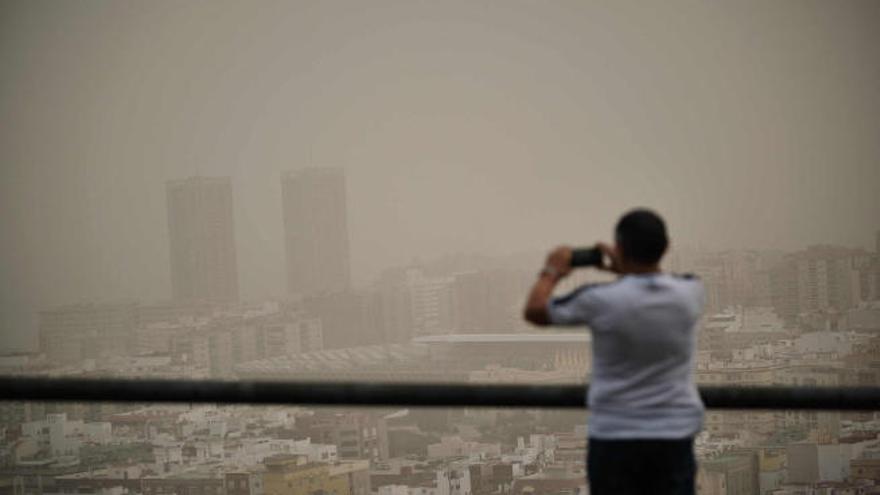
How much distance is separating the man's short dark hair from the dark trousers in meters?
0.35

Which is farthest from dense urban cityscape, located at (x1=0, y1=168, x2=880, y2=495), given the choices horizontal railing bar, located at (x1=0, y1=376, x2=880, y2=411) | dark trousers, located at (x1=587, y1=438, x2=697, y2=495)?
dark trousers, located at (x1=587, y1=438, x2=697, y2=495)

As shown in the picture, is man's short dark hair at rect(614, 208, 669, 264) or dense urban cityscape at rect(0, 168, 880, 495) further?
dense urban cityscape at rect(0, 168, 880, 495)

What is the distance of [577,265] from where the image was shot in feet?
8.18

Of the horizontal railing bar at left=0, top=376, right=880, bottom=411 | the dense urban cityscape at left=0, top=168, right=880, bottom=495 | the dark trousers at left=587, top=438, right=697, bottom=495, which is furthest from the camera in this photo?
the dense urban cityscape at left=0, top=168, right=880, bottom=495

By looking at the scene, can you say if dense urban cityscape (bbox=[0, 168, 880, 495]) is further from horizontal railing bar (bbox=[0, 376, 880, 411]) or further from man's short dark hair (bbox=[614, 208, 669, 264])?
man's short dark hair (bbox=[614, 208, 669, 264])

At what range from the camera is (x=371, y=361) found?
45906 millimetres

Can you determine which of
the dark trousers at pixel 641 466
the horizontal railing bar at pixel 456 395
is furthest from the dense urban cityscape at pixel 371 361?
the dark trousers at pixel 641 466

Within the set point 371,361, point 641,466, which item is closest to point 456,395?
point 641,466

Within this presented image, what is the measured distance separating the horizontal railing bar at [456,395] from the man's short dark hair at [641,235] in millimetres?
495

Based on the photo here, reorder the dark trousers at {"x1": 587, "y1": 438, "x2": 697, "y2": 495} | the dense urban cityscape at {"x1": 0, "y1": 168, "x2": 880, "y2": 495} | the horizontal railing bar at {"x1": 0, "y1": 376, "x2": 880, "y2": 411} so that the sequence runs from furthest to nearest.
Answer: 1. the dense urban cityscape at {"x1": 0, "y1": 168, "x2": 880, "y2": 495}
2. the horizontal railing bar at {"x1": 0, "y1": 376, "x2": 880, "y2": 411}
3. the dark trousers at {"x1": 587, "y1": 438, "x2": 697, "y2": 495}

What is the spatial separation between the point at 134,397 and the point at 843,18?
217ft

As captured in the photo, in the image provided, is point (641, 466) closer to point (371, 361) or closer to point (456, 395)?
point (456, 395)

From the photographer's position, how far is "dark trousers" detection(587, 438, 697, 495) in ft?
7.88

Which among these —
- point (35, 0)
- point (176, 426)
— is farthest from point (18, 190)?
point (176, 426)
